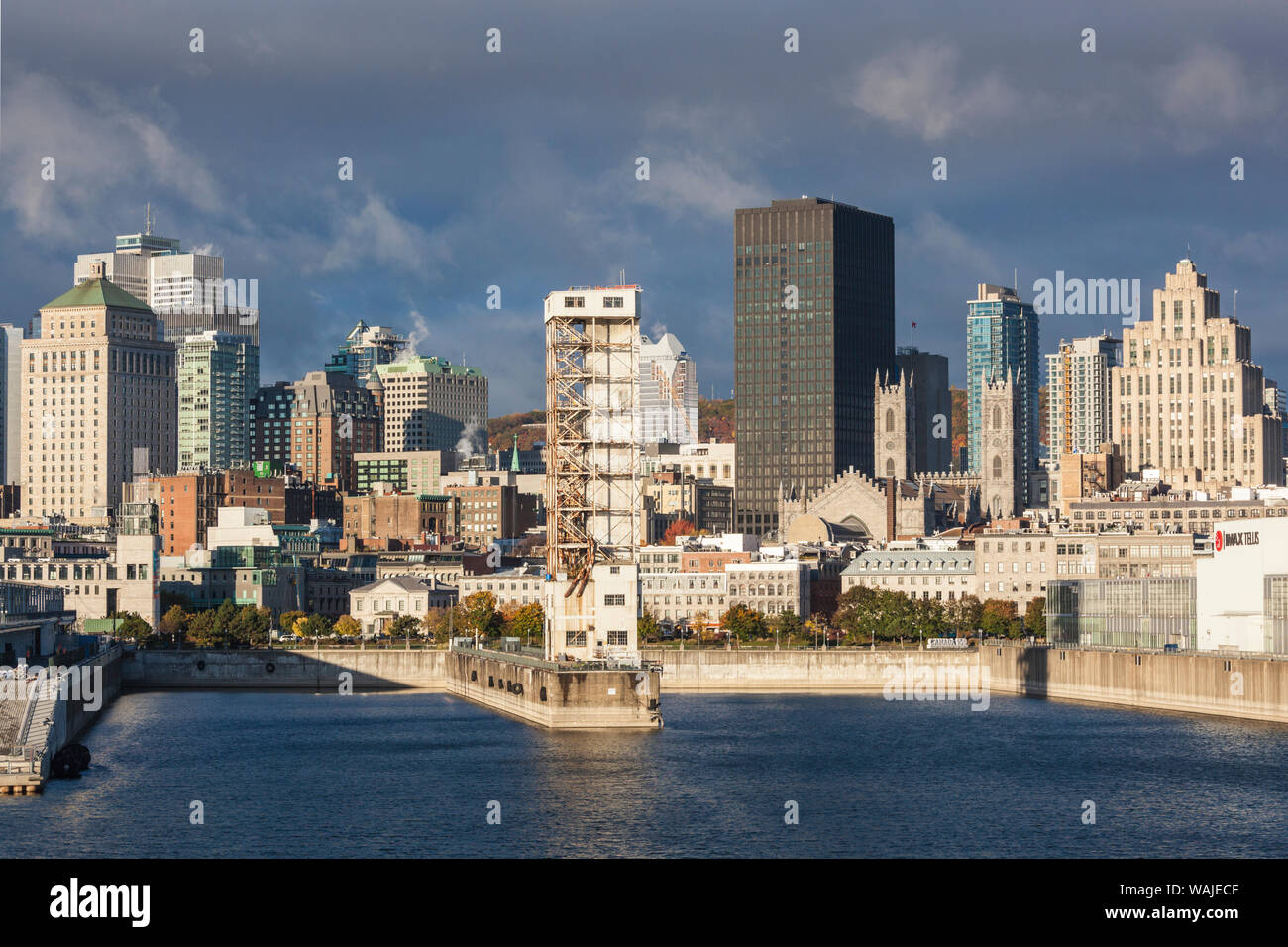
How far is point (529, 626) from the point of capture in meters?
190

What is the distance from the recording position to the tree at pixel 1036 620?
18926 centimetres

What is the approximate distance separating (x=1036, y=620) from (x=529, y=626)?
46.0m

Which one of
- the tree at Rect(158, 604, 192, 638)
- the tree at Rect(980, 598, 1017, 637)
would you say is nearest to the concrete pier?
the tree at Rect(980, 598, 1017, 637)

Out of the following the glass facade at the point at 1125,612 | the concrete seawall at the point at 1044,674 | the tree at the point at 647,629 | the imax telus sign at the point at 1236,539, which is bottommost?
the concrete seawall at the point at 1044,674

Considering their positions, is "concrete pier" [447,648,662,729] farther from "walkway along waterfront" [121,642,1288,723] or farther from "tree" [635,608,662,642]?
"tree" [635,608,662,642]

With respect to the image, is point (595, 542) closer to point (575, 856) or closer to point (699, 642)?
point (575, 856)

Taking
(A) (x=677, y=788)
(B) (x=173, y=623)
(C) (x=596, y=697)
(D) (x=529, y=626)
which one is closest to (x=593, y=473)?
(C) (x=596, y=697)

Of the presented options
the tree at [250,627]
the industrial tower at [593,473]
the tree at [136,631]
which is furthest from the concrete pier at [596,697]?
the tree at [250,627]

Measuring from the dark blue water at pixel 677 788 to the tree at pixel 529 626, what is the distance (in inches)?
2178

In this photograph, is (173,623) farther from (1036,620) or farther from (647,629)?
(1036,620)

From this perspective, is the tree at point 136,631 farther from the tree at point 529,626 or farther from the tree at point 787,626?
the tree at point 787,626

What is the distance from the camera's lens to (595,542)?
402 feet
